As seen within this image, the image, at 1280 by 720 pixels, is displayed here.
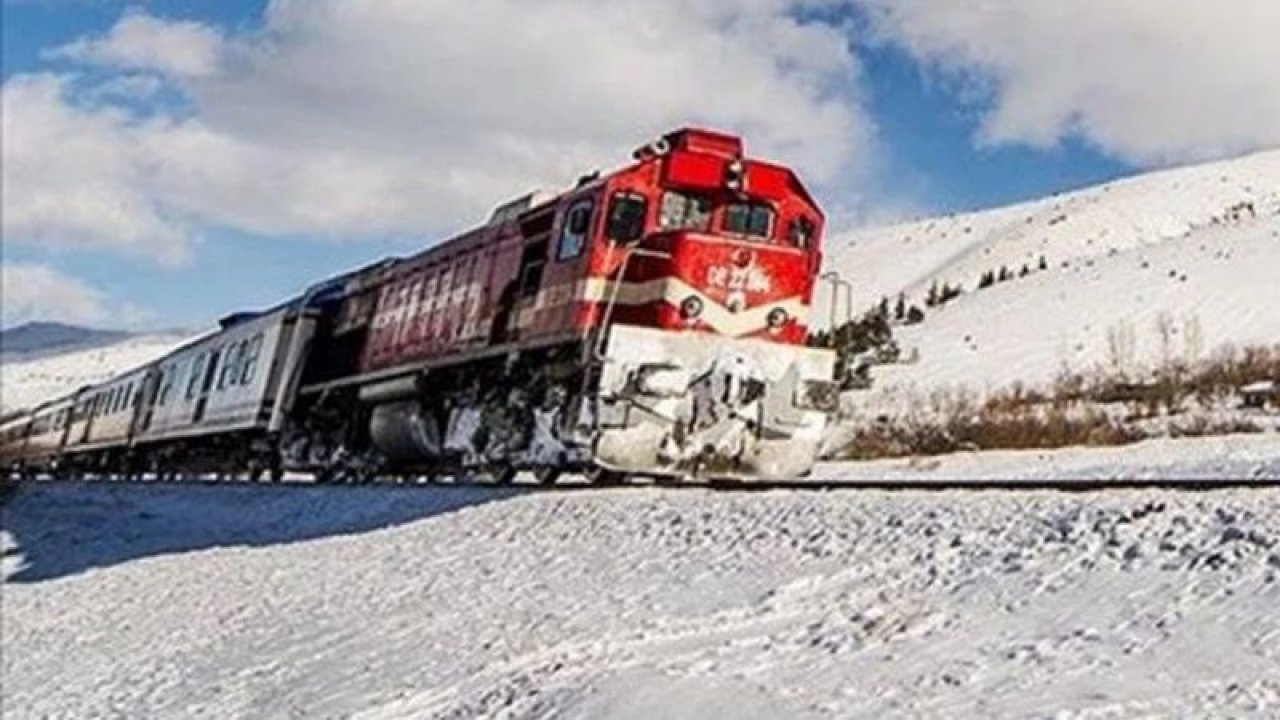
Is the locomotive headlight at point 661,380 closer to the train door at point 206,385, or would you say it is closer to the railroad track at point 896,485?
the railroad track at point 896,485

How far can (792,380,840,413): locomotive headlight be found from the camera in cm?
1616

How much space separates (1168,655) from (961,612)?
1357 mm

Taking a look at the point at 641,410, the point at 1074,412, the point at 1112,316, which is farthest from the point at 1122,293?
the point at 641,410

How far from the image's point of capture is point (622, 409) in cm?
1514

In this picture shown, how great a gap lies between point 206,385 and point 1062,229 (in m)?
61.7

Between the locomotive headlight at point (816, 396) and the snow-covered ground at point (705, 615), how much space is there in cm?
251

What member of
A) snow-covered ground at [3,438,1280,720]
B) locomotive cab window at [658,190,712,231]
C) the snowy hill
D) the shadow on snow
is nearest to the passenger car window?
the shadow on snow

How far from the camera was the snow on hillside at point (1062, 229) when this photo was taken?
71938 millimetres

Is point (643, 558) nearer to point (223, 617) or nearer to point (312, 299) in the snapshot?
point (223, 617)

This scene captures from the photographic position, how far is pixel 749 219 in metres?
17.1

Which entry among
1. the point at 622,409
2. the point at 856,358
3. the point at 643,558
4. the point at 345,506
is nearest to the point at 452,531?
the point at 622,409

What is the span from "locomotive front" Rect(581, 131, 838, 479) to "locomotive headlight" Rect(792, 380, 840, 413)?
0.01m

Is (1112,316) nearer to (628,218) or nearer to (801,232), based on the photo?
(801,232)

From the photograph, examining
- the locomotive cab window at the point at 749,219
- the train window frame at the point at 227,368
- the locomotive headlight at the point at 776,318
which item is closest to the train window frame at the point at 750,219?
the locomotive cab window at the point at 749,219
